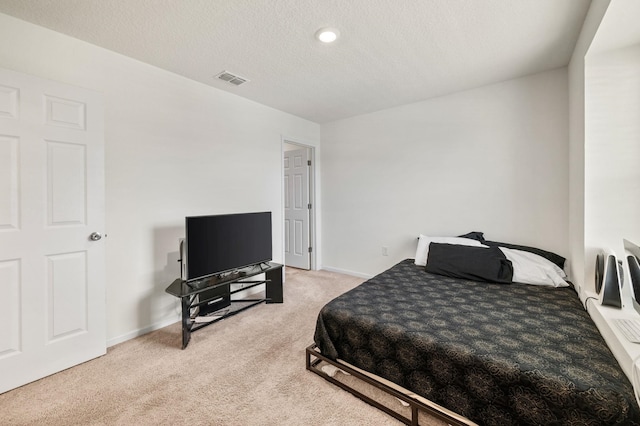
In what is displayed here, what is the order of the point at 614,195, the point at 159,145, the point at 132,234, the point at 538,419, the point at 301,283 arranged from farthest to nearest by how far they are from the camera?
the point at 301,283 → the point at 159,145 → the point at 132,234 → the point at 614,195 → the point at 538,419

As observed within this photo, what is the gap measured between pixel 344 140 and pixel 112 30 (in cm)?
294

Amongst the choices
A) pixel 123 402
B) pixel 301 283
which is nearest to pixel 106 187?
pixel 123 402

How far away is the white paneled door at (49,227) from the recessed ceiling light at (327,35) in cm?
180

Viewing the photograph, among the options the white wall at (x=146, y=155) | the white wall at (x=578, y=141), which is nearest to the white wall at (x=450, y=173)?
the white wall at (x=578, y=141)

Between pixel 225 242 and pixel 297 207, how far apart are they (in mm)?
2061

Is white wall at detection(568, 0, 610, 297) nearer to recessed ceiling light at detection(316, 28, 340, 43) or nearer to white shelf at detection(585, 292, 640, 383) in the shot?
white shelf at detection(585, 292, 640, 383)

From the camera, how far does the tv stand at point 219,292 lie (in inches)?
87.4

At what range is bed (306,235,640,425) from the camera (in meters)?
1.09

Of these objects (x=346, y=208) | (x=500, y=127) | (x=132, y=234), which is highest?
(x=500, y=127)

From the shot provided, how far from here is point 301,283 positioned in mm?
3758

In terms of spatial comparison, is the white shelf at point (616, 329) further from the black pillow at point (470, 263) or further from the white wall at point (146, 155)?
the white wall at point (146, 155)

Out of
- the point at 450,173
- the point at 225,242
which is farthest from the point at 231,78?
the point at 450,173

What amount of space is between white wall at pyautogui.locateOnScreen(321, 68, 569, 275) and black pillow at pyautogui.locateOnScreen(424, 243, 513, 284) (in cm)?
59

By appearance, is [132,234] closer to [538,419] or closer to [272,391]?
[272,391]
